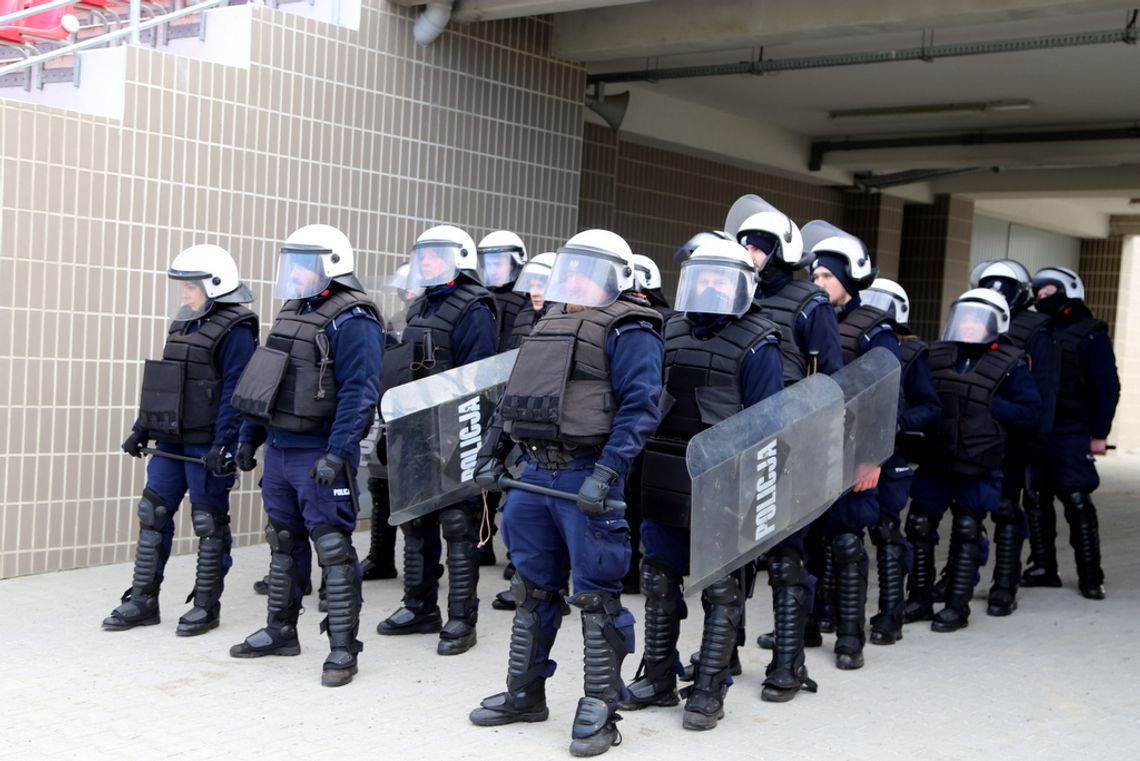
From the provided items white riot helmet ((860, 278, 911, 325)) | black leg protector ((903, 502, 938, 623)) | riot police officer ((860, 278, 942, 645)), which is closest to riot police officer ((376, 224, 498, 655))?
riot police officer ((860, 278, 942, 645))

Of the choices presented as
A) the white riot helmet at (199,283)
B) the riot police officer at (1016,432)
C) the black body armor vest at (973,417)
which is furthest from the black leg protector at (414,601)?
the riot police officer at (1016,432)

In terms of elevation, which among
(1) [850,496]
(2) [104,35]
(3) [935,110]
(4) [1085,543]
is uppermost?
(3) [935,110]

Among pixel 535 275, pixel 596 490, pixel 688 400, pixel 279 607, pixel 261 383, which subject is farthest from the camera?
pixel 535 275

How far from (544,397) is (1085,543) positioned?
4865 mm

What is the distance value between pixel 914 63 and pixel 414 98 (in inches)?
175

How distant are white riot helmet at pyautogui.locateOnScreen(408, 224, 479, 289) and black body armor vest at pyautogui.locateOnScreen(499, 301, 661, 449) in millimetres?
1629

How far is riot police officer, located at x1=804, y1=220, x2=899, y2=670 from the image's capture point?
594 centimetres

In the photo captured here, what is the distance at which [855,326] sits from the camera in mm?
6105

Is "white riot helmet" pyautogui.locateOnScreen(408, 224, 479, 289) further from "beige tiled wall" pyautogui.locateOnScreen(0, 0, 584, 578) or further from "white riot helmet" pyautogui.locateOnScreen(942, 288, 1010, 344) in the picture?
"white riot helmet" pyautogui.locateOnScreen(942, 288, 1010, 344)

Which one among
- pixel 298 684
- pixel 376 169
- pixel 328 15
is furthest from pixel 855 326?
pixel 328 15

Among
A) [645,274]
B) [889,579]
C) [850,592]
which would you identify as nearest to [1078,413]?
[889,579]

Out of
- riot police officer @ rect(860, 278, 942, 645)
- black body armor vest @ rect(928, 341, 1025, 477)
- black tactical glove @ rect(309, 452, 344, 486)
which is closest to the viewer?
black tactical glove @ rect(309, 452, 344, 486)

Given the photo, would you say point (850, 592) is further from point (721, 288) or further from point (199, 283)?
point (199, 283)

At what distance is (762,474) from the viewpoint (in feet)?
15.9
